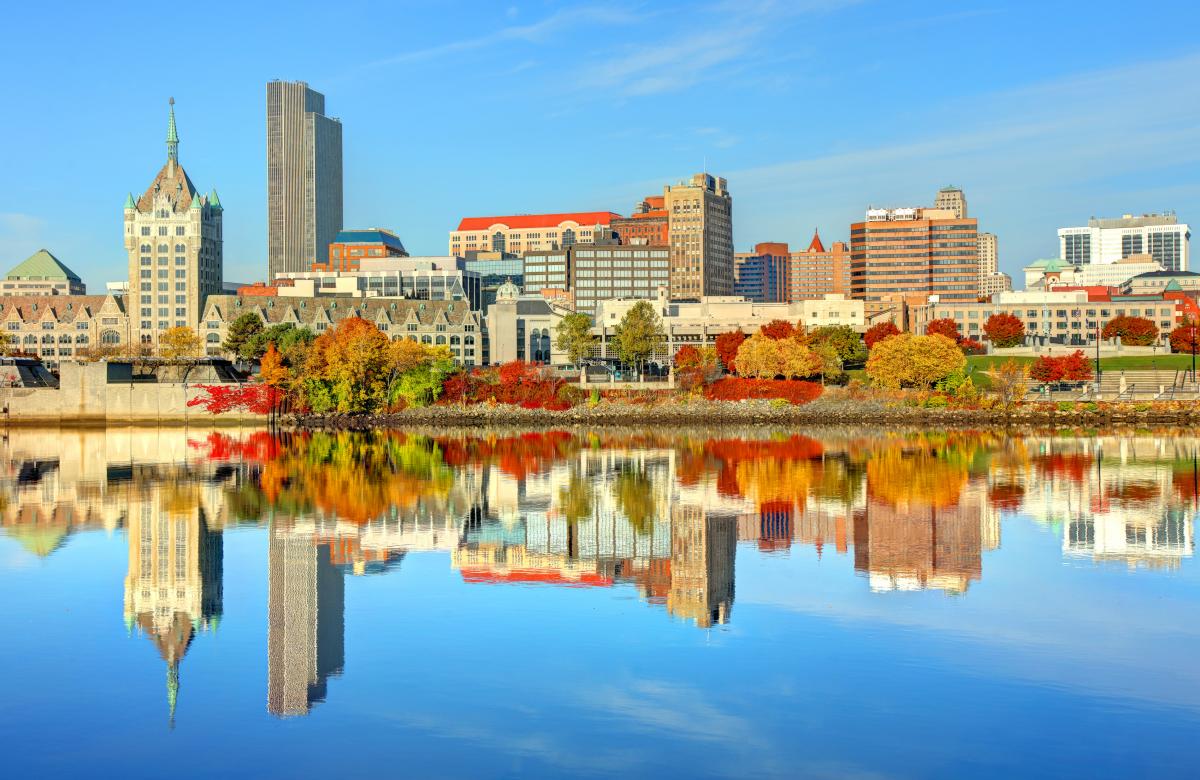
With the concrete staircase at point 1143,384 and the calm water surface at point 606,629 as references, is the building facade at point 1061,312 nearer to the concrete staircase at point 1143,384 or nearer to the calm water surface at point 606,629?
the concrete staircase at point 1143,384

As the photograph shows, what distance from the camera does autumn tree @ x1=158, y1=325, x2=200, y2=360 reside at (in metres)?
119

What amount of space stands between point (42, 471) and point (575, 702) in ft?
133

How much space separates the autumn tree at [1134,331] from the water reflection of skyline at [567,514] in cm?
7026

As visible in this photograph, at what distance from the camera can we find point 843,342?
111 meters

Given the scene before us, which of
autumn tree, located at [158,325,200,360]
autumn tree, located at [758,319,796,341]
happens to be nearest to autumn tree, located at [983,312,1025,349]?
autumn tree, located at [758,319,796,341]

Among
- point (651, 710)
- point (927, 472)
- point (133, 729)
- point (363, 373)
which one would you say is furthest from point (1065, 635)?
point (363, 373)

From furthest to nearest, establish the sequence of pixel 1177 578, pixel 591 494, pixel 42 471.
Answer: pixel 42 471 < pixel 591 494 < pixel 1177 578

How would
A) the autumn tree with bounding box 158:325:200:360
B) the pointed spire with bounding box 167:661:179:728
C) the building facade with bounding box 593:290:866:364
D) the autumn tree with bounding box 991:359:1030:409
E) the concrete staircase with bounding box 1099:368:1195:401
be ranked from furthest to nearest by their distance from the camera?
the building facade with bounding box 593:290:866:364 → the autumn tree with bounding box 158:325:200:360 → the concrete staircase with bounding box 1099:368:1195:401 → the autumn tree with bounding box 991:359:1030:409 → the pointed spire with bounding box 167:661:179:728

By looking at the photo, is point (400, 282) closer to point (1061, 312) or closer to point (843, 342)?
point (843, 342)

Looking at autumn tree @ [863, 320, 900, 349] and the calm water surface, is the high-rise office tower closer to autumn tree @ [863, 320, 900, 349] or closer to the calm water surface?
the calm water surface

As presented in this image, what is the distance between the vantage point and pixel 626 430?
78.2 meters

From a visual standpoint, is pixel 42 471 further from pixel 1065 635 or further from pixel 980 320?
pixel 980 320

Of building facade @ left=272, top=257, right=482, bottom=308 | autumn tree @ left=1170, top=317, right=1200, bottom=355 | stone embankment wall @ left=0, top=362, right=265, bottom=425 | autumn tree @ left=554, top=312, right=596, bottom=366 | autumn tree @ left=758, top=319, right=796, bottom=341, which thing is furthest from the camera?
building facade @ left=272, top=257, right=482, bottom=308

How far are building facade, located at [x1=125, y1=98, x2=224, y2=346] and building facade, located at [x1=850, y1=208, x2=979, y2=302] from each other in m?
103
